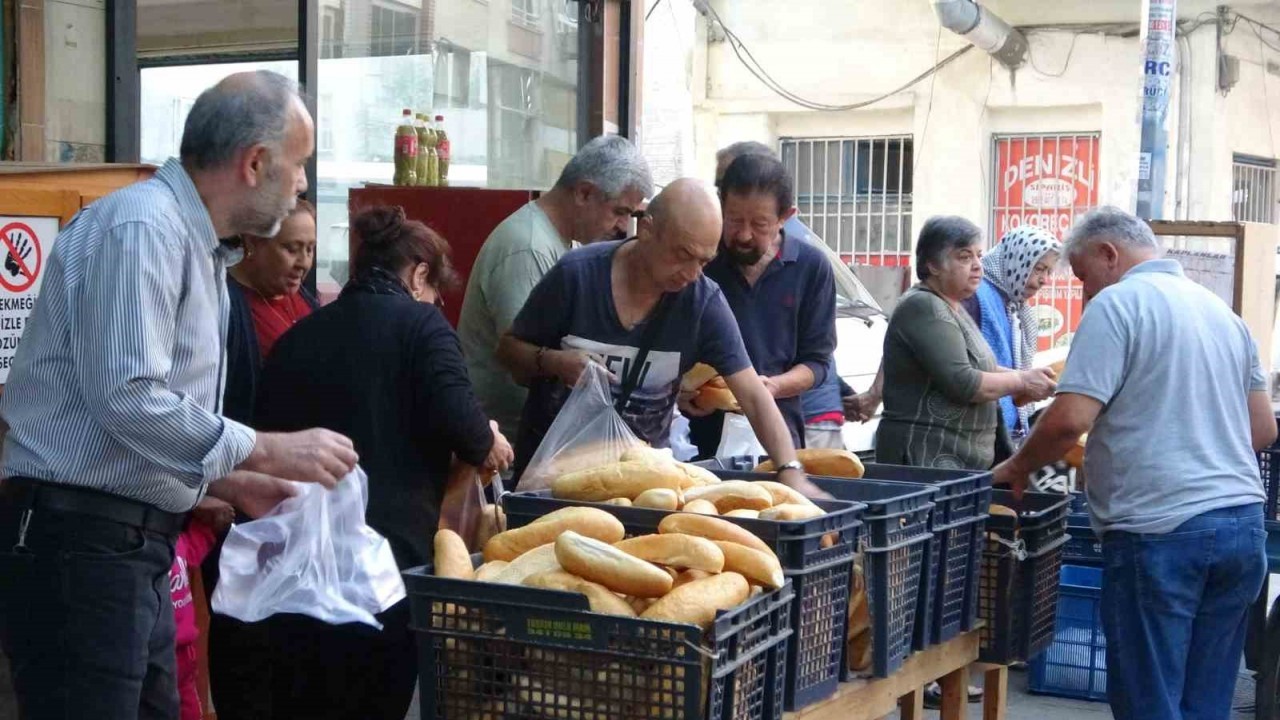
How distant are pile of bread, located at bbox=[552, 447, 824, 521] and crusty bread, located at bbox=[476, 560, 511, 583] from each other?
370mm

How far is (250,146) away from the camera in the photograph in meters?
2.78

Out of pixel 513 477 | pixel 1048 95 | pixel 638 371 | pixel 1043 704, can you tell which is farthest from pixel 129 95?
pixel 1048 95

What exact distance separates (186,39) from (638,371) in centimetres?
279

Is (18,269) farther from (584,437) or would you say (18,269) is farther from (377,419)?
(584,437)

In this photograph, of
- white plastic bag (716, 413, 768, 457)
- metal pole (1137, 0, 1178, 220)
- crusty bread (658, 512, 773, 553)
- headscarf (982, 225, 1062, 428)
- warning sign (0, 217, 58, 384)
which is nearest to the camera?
crusty bread (658, 512, 773, 553)

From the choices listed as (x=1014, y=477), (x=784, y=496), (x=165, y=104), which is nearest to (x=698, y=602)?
(x=784, y=496)

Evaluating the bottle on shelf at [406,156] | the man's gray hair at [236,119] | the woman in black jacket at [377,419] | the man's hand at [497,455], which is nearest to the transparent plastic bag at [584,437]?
the man's hand at [497,455]

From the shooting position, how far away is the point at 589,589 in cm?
264

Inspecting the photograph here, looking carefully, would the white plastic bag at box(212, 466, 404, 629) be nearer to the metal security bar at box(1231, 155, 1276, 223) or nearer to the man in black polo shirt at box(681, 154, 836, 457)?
the man in black polo shirt at box(681, 154, 836, 457)

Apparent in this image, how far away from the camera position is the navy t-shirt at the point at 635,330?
4.10m

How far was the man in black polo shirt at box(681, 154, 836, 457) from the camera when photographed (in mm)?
4859

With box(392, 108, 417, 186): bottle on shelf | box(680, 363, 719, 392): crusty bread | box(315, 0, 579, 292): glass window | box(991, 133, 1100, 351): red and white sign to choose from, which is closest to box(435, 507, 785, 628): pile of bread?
box(680, 363, 719, 392): crusty bread

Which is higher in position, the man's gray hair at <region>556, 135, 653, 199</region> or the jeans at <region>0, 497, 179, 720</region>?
the man's gray hair at <region>556, 135, 653, 199</region>

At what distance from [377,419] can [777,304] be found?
6.27ft
